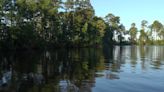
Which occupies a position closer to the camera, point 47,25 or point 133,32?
point 47,25

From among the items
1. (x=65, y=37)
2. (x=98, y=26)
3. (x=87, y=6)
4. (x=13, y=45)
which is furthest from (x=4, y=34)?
(x=98, y=26)

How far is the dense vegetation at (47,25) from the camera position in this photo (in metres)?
62.3

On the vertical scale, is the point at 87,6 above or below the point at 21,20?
above

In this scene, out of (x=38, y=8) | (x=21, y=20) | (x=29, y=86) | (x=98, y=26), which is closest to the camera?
(x=29, y=86)

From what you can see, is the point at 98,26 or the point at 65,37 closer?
the point at 65,37

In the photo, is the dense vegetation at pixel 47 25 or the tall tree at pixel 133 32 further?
the tall tree at pixel 133 32

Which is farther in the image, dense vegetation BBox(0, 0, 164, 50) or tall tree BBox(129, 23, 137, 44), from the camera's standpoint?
tall tree BBox(129, 23, 137, 44)

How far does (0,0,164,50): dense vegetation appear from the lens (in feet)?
205

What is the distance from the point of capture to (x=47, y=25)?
260 ft

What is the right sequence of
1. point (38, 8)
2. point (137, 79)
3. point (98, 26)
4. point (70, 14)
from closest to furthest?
point (137, 79), point (38, 8), point (70, 14), point (98, 26)

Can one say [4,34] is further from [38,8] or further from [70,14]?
[70,14]

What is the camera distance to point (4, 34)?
6041 cm

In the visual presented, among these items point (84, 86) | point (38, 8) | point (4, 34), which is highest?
point (38, 8)

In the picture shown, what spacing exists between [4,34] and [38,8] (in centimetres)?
1481
